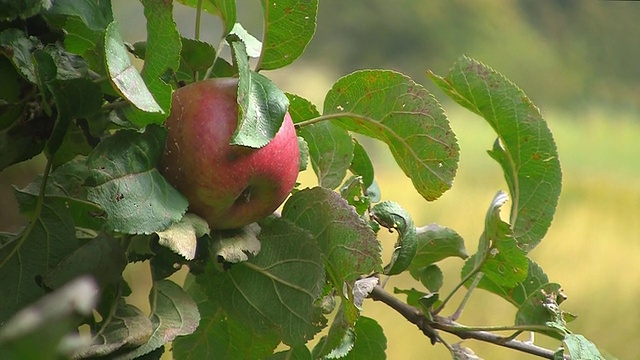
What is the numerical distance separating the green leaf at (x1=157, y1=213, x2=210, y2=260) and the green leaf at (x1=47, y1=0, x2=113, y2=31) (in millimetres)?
82

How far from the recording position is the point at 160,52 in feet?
0.91

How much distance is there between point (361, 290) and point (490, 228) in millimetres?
83

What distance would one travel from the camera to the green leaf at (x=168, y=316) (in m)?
0.27

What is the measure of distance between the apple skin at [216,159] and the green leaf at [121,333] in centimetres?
4

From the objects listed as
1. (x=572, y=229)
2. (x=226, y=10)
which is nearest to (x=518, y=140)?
(x=226, y=10)

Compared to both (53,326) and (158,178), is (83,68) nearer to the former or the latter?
(158,178)

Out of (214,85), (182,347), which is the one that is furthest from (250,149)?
(182,347)

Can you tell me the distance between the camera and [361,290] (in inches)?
13.1

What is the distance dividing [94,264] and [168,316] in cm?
4

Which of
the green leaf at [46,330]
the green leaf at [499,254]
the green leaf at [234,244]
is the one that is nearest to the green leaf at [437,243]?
the green leaf at [499,254]

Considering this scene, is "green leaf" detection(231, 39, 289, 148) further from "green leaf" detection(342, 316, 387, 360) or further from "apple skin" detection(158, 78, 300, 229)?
"green leaf" detection(342, 316, 387, 360)

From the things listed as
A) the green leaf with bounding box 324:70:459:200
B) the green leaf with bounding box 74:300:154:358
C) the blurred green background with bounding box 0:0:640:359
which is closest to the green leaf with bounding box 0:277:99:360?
the green leaf with bounding box 74:300:154:358

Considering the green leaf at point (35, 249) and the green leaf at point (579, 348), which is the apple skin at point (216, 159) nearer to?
the green leaf at point (35, 249)

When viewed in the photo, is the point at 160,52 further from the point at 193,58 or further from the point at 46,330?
the point at 46,330
